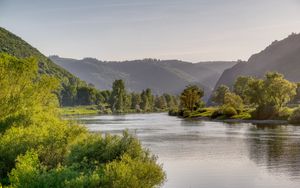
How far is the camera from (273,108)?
153 m

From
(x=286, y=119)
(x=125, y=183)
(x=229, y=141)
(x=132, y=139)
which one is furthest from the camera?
(x=286, y=119)

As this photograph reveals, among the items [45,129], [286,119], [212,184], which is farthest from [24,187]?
[286,119]

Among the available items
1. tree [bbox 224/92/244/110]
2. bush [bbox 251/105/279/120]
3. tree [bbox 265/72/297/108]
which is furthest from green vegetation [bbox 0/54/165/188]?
tree [bbox 224/92/244/110]

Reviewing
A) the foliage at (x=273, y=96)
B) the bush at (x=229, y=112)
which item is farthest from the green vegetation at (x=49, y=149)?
the bush at (x=229, y=112)

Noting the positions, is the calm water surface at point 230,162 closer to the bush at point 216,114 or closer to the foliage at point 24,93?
the foliage at point 24,93

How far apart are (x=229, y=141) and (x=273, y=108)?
72179mm

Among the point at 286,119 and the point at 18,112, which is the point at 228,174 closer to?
the point at 18,112

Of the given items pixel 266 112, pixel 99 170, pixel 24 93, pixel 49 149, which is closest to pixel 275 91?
pixel 266 112

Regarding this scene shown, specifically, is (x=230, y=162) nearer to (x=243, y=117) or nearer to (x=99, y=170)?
(x=99, y=170)

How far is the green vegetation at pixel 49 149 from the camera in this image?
2909 centimetres

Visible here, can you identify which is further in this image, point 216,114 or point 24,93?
point 216,114

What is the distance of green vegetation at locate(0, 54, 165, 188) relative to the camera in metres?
29.1

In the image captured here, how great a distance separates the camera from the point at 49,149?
40.3 metres

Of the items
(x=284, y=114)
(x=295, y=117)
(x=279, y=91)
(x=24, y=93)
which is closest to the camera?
(x=24, y=93)
